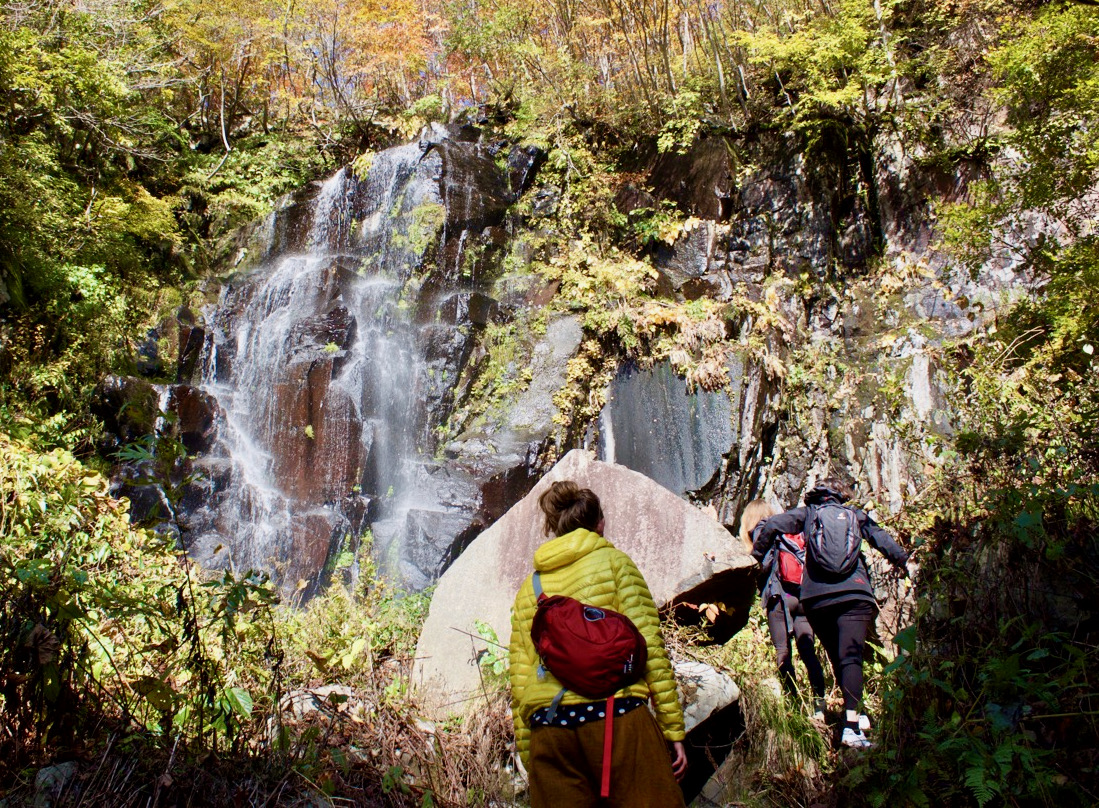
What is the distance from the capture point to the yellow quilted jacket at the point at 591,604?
2145 millimetres

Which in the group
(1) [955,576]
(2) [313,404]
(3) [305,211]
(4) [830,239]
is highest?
(3) [305,211]

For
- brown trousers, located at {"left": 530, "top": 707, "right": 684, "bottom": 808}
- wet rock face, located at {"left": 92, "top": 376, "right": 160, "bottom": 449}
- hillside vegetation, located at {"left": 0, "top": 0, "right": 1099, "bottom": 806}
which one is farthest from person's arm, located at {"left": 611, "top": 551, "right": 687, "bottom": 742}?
wet rock face, located at {"left": 92, "top": 376, "right": 160, "bottom": 449}

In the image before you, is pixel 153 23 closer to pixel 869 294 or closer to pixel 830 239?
pixel 830 239

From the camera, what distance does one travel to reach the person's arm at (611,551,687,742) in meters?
2.16

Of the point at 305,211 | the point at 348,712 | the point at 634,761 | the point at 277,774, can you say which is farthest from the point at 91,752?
the point at 305,211

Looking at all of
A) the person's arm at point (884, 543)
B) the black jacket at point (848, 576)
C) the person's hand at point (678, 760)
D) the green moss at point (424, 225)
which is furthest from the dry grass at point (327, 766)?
the green moss at point (424, 225)

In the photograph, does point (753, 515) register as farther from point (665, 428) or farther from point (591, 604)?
point (665, 428)

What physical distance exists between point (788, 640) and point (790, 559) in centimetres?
51

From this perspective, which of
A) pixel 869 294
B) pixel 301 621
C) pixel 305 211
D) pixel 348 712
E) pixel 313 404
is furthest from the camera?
pixel 305 211

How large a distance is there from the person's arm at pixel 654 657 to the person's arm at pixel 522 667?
0.34 m

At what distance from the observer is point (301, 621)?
500 centimetres

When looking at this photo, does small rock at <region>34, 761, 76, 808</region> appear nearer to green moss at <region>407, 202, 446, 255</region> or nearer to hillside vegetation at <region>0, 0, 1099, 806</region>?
hillside vegetation at <region>0, 0, 1099, 806</region>

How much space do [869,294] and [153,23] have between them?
15.7 metres

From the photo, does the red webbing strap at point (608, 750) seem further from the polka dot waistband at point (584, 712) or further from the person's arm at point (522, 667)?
the person's arm at point (522, 667)
